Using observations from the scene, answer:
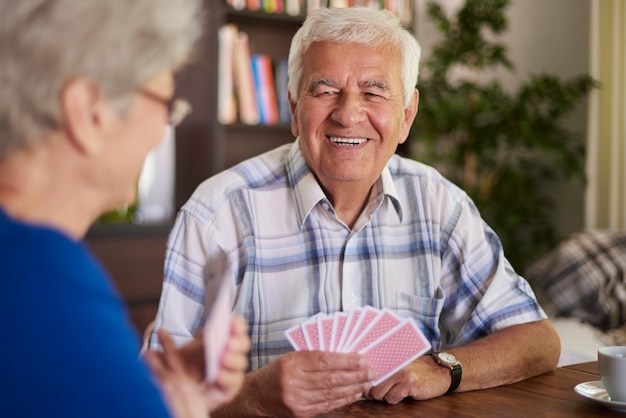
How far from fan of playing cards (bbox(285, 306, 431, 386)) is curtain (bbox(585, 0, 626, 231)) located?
292 cm

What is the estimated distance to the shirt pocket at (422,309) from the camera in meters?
1.84

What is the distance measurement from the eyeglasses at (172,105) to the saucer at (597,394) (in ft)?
3.09

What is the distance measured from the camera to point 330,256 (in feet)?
5.93

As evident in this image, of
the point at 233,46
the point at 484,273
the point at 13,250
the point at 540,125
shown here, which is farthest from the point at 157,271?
the point at 13,250

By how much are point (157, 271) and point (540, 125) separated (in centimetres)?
216

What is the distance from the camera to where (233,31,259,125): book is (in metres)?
4.09

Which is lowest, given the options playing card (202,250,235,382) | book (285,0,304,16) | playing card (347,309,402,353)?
playing card (347,309,402,353)

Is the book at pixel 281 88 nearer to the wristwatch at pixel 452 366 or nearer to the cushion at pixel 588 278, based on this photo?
the cushion at pixel 588 278

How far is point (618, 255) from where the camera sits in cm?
343

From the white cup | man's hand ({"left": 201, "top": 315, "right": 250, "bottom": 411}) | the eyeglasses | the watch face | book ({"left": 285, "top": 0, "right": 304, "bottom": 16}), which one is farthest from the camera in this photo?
book ({"left": 285, "top": 0, "right": 304, "bottom": 16})

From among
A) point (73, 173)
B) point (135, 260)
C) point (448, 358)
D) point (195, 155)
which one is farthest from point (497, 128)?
point (73, 173)

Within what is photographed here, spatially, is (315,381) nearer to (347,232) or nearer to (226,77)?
(347,232)

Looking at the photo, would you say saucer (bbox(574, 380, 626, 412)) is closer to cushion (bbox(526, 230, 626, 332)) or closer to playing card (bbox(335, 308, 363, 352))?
playing card (bbox(335, 308, 363, 352))

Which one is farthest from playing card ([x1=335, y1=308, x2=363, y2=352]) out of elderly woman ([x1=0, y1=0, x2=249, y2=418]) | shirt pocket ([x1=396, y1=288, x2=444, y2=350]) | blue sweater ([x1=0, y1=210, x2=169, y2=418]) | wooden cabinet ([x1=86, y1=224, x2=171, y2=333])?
wooden cabinet ([x1=86, y1=224, x2=171, y2=333])
